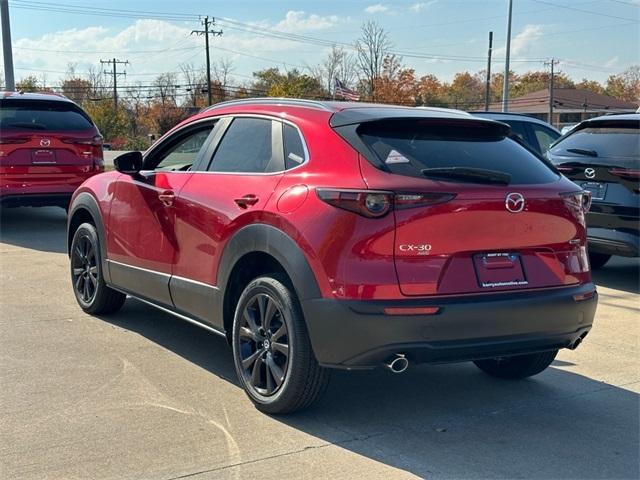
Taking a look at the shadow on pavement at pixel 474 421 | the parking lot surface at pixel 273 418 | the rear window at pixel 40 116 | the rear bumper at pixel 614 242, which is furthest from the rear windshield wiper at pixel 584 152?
the rear window at pixel 40 116

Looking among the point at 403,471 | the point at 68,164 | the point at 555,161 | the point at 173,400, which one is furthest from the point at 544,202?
the point at 68,164

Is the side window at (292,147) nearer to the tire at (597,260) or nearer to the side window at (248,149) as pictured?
the side window at (248,149)

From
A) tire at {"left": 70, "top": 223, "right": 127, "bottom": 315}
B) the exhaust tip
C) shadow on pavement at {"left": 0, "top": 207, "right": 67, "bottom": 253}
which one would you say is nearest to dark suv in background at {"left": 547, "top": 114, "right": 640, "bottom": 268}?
the exhaust tip

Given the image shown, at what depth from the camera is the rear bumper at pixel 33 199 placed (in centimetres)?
1048

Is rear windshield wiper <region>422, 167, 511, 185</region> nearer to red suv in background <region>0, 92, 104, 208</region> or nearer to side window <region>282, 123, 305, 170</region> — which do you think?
side window <region>282, 123, 305, 170</region>

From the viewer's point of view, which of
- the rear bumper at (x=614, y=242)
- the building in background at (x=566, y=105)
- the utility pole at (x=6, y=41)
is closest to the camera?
the rear bumper at (x=614, y=242)

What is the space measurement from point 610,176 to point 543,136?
4.04m

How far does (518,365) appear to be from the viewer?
4914mm

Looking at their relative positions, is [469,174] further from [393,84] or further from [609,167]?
[393,84]

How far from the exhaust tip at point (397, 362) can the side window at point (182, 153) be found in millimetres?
2254

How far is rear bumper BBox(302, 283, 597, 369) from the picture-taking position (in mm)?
3660

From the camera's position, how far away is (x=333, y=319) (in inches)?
147

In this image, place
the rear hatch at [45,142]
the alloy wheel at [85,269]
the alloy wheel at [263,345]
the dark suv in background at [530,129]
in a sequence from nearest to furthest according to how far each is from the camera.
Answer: the alloy wheel at [263,345]
the alloy wheel at [85,269]
the rear hatch at [45,142]
the dark suv in background at [530,129]

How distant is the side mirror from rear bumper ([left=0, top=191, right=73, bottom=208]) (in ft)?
18.1
